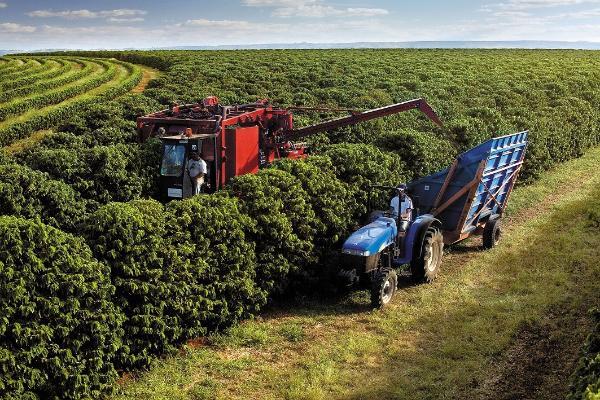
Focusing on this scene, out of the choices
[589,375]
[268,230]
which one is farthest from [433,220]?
[589,375]

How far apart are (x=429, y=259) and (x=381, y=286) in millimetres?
2128

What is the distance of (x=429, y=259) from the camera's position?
14.2 m

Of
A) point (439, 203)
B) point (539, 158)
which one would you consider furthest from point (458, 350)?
point (539, 158)

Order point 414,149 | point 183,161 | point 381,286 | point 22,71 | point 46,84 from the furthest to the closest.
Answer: point 22,71, point 46,84, point 414,149, point 183,161, point 381,286

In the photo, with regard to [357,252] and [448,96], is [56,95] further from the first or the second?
[357,252]

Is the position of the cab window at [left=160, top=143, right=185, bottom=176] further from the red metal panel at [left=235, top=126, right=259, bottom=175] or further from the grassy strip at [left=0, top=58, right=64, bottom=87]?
the grassy strip at [left=0, top=58, right=64, bottom=87]

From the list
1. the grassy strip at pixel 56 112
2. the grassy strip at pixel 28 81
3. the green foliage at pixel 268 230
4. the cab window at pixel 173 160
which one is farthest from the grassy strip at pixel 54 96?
the green foliage at pixel 268 230

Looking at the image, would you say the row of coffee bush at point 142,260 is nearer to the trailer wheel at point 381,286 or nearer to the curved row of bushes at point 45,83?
the trailer wheel at point 381,286

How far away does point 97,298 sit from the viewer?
9.25 m

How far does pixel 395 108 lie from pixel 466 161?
119 inches

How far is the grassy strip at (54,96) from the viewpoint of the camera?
41.5 metres

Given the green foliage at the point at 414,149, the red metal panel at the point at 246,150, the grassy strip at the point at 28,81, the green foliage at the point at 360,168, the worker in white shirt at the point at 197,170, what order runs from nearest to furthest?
1. the green foliage at the point at 360,168
2. the worker in white shirt at the point at 197,170
3. the red metal panel at the point at 246,150
4. the green foliage at the point at 414,149
5. the grassy strip at the point at 28,81

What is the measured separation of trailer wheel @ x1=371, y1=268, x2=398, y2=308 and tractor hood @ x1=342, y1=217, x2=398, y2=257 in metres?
0.47

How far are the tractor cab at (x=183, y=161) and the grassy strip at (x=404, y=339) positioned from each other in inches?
163
